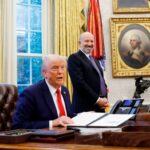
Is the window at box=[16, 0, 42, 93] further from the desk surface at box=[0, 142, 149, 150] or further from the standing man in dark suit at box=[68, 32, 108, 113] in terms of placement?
the desk surface at box=[0, 142, 149, 150]

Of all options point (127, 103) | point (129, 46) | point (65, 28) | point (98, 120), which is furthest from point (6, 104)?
point (129, 46)

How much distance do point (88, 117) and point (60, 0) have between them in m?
4.55

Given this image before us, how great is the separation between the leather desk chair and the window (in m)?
3.20

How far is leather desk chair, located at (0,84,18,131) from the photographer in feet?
10.9

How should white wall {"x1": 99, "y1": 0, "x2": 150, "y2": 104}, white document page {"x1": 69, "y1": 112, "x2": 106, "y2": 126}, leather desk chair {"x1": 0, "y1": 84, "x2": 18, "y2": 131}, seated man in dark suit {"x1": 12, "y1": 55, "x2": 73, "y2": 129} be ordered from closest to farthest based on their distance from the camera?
white document page {"x1": 69, "y1": 112, "x2": 106, "y2": 126}, seated man in dark suit {"x1": 12, "y1": 55, "x2": 73, "y2": 129}, leather desk chair {"x1": 0, "y1": 84, "x2": 18, "y2": 131}, white wall {"x1": 99, "y1": 0, "x2": 150, "y2": 104}

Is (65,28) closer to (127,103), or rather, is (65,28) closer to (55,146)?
(127,103)

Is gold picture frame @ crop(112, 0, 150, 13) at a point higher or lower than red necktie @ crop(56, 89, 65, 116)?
higher

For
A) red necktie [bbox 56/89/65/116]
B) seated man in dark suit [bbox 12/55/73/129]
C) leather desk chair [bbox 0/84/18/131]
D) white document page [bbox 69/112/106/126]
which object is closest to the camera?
white document page [bbox 69/112/106/126]

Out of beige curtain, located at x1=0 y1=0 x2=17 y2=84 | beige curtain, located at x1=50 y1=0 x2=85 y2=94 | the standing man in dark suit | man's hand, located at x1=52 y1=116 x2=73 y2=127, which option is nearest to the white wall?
beige curtain, located at x1=50 y1=0 x2=85 y2=94

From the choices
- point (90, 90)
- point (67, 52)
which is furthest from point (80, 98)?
point (67, 52)

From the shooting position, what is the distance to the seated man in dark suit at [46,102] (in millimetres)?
2523

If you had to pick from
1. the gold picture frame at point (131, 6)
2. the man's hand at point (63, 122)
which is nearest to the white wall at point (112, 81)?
the gold picture frame at point (131, 6)

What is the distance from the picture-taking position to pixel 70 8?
6660 millimetres

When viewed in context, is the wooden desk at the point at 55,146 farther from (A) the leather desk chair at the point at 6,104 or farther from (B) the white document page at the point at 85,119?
(A) the leather desk chair at the point at 6,104
